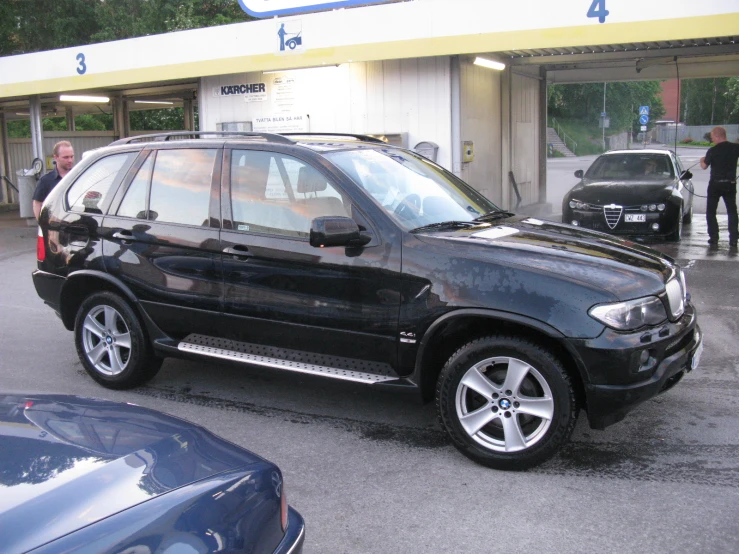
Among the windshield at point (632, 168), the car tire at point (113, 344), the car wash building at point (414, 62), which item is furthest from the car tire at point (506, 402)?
the windshield at point (632, 168)

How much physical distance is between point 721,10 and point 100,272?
8.43 metres

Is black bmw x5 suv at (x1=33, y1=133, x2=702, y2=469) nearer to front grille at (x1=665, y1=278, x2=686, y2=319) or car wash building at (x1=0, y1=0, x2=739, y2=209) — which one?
front grille at (x1=665, y1=278, x2=686, y2=319)

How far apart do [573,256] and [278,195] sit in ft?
6.34

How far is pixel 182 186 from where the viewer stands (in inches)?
209

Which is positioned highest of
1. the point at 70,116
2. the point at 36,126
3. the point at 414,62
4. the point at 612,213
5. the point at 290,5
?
the point at 290,5

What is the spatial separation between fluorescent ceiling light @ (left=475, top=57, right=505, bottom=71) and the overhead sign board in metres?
1.97

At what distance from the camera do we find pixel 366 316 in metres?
4.51

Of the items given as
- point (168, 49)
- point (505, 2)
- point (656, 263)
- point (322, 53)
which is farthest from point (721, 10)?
point (168, 49)

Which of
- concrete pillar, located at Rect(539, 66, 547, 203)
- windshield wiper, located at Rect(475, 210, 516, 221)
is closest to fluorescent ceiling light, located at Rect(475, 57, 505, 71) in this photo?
concrete pillar, located at Rect(539, 66, 547, 203)

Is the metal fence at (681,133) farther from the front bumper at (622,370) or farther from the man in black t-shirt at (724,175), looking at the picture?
the front bumper at (622,370)

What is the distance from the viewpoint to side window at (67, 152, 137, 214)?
227 inches

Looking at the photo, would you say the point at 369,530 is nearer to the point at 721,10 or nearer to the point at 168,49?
the point at 721,10

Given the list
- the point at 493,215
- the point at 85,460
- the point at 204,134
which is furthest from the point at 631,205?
the point at 85,460

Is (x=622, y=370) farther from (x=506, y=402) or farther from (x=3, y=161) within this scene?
(x=3, y=161)
